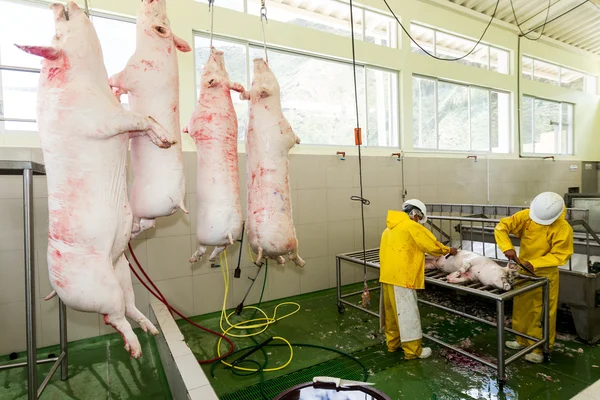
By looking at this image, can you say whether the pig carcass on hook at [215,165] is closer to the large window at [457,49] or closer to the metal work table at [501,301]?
the metal work table at [501,301]

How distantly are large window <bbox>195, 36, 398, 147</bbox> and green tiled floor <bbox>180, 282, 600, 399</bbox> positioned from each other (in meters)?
2.14

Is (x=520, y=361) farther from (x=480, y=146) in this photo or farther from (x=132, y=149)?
(x=480, y=146)

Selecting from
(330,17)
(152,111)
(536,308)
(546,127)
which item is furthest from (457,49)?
(152,111)

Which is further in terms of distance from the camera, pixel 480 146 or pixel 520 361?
pixel 480 146

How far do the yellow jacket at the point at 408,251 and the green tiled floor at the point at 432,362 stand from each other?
627mm

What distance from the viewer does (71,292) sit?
950mm

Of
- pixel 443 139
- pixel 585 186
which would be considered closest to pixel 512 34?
pixel 443 139

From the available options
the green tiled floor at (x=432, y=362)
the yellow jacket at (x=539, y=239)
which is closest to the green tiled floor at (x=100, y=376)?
the green tiled floor at (x=432, y=362)

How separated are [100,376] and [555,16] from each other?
810cm

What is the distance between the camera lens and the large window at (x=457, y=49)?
5.14 metres

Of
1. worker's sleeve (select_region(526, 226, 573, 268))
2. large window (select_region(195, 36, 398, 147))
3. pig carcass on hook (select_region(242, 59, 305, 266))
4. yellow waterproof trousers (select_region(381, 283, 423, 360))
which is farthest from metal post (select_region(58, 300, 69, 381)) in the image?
worker's sleeve (select_region(526, 226, 573, 268))

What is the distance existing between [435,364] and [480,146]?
456 cm

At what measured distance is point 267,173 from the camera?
1474 mm

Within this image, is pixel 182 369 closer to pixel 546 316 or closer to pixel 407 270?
pixel 407 270
